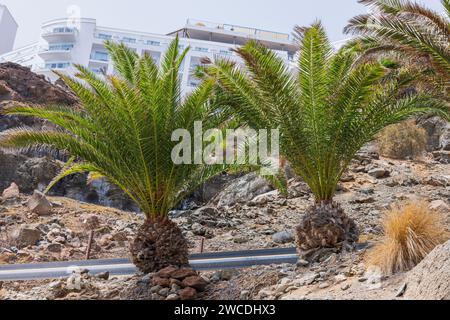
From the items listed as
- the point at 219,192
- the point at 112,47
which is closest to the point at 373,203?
the point at 219,192

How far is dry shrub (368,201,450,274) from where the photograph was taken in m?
5.26

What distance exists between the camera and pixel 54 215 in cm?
1571

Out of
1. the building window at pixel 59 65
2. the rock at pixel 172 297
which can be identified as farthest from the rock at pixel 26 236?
the building window at pixel 59 65

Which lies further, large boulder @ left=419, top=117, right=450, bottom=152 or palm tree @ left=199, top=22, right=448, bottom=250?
large boulder @ left=419, top=117, right=450, bottom=152

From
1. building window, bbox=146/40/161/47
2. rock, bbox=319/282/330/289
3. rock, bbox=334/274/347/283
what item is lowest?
rock, bbox=319/282/330/289

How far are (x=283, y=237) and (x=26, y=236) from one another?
26.3ft

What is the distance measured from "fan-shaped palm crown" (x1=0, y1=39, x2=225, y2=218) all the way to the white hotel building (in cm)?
3930

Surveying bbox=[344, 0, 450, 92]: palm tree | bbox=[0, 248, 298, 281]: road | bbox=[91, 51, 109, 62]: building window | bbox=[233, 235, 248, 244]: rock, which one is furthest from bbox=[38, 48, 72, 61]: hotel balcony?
bbox=[344, 0, 450, 92]: palm tree

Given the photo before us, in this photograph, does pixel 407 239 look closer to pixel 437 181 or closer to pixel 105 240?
pixel 105 240

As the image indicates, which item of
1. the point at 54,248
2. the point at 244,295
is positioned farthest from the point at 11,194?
the point at 244,295

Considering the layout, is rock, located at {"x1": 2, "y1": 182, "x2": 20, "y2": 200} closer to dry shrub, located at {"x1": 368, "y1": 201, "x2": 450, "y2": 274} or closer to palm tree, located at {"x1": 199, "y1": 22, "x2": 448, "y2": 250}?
palm tree, located at {"x1": 199, "y1": 22, "x2": 448, "y2": 250}

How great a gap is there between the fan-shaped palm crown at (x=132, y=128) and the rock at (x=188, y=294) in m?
1.81

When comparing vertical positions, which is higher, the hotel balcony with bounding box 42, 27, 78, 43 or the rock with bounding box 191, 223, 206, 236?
the hotel balcony with bounding box 42, 27, 78, 43
